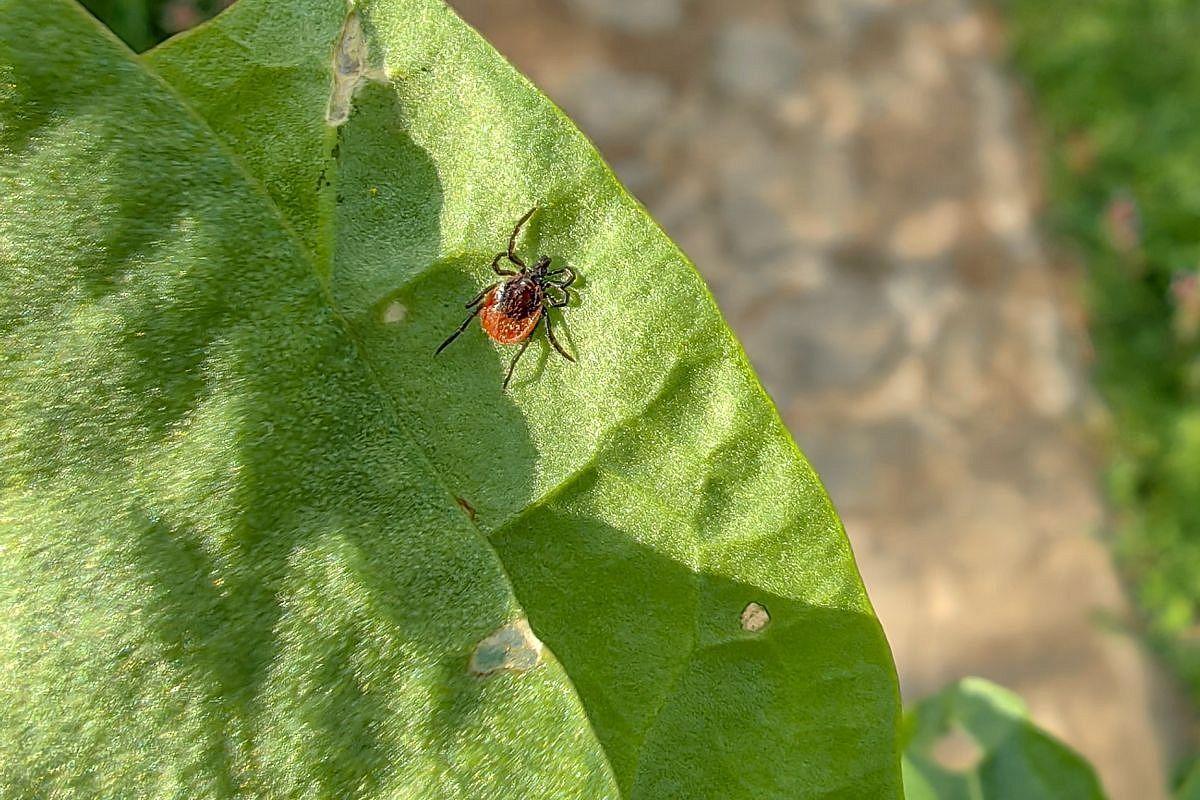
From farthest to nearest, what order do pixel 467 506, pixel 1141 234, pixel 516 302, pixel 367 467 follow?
pixel 1141 234 → pixel 516 302 → pixel 467 506 → pixel 367 467

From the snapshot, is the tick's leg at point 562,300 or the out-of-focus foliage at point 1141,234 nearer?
the tick's leg at point 562,300

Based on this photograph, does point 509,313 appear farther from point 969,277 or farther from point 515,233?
point 969,277

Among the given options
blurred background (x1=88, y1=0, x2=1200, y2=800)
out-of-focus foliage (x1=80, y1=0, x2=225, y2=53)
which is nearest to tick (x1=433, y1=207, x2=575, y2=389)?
out-of-focus foliage (x1=80, y1=0, x2=225, y2=53)

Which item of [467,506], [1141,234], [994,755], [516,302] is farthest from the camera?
[1141,234]

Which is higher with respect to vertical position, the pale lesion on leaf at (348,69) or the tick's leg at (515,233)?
the pale lesion on leaf at (348,69)

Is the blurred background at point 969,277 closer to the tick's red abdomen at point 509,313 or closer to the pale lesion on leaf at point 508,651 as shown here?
the tick's red abdomen at point 509,313

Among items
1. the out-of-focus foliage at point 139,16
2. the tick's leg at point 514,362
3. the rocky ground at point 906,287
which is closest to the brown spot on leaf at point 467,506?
the tick's leg at point 514,362

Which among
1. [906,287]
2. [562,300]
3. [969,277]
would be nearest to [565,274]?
[562,300]

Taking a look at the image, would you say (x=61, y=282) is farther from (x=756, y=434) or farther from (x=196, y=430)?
(x=756, y=434)
